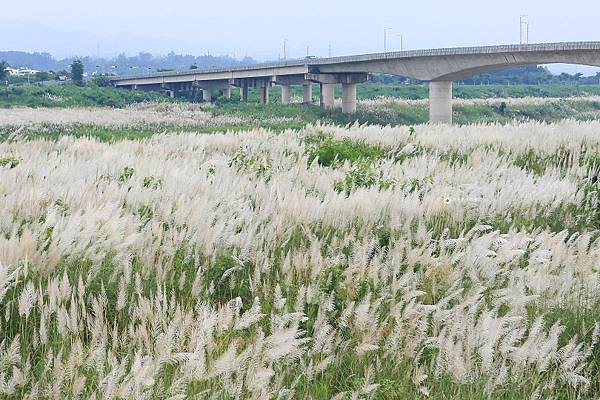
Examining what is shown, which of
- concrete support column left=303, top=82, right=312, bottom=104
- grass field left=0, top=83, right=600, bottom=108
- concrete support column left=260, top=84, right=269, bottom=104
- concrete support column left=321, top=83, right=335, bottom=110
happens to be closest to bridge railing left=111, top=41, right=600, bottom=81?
concrete support column left=321, top=83, right=335, bottom=110

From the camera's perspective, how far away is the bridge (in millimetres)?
42344

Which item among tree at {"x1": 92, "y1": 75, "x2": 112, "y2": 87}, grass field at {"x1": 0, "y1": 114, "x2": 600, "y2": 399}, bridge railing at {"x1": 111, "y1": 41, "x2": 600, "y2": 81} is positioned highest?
tree at {"x1": 92, "y1": 75, "x2": 112, "y2": 87}

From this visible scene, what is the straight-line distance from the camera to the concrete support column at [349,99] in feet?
201

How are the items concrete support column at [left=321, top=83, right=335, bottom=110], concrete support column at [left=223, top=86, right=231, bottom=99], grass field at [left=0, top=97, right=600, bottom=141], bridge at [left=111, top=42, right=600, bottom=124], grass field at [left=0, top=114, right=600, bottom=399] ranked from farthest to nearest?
concrete support column at [left=223, top=86, right=231, bottom=99], concrete support column at [left=321, top=83, right=335, bottom=110], bridge at [left=111, top=42, right=600, bottom=124], grass field at [left=0, top=97, right=600, bottom=141], grass field at [left=0, top=114, right=600, bottom=399]

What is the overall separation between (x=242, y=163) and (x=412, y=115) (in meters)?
54.0

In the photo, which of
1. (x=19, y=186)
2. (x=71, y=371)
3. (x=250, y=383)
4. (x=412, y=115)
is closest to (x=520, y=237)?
(x=250, y=383)

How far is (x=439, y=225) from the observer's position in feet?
19.1

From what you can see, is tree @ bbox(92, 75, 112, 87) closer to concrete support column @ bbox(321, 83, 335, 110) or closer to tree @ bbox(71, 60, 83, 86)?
tree @ bbox(71, 60, 83, 86)

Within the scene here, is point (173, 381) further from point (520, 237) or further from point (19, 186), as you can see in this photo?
point (19, 186)

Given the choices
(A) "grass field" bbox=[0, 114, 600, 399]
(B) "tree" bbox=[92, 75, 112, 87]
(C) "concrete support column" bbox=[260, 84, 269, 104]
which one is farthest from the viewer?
(B) "tree" bbox=[92, 75, 112, 87]

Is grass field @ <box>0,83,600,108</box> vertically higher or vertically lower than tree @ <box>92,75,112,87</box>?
lower

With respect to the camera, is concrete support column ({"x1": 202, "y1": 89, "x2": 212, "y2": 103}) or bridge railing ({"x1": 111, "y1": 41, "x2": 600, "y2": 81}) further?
concrete support column ({"x1": 202, "y1": 89, "x2": 212, "y2": 103})

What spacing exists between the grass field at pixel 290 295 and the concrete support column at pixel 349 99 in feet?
179

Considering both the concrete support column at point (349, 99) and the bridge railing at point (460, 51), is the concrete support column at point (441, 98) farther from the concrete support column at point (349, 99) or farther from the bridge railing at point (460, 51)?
the concrete support column at point (349, 99)
